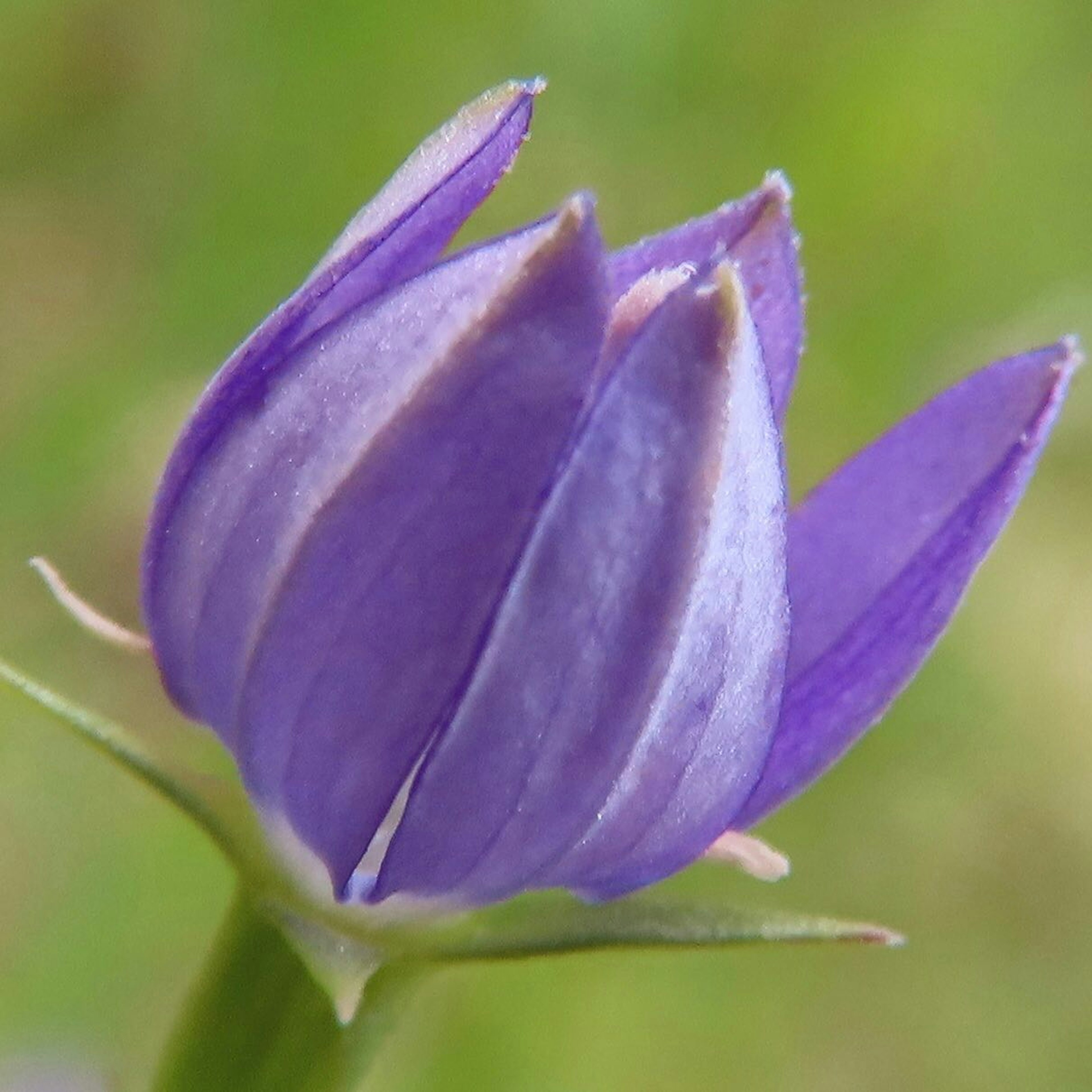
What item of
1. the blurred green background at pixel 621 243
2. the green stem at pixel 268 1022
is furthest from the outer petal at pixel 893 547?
the blurred green background at pixel 621 243

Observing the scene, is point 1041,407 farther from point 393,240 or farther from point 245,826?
point 245,826

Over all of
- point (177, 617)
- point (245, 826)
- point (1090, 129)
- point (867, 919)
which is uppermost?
point (1090, 129)

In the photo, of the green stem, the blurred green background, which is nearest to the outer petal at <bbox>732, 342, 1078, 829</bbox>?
the green stem

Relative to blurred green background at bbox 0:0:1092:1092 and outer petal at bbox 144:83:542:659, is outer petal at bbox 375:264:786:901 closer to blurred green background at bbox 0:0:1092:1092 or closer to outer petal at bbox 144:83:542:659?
outer petal at bbox 144:83:542:659

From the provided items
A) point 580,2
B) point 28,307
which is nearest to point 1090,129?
point 580,2

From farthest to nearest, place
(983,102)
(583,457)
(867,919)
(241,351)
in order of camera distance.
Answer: (983,102) < (867,919) < (241,351) < (583,457)

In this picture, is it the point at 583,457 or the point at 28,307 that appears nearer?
the point at 583,457

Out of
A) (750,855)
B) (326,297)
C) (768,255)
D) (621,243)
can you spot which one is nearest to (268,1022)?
(750,855)

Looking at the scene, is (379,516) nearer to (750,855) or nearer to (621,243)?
(750,855)
